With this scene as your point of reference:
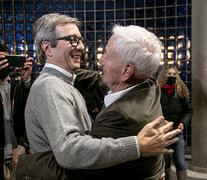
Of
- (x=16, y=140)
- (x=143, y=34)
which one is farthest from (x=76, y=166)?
(x=16, y=140)

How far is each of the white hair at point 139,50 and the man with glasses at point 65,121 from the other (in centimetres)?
26

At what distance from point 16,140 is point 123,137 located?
1.54 m

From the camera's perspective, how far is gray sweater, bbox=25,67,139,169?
3.05ft

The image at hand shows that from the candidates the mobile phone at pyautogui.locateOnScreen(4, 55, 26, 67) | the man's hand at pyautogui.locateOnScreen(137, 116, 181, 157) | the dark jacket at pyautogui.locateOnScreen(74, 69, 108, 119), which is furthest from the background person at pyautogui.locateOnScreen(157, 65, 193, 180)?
the man's hand at pyautogui.locateOnScreen(137, 116, 181, 157)

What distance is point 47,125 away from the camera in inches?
40.4

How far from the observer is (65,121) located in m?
1.01

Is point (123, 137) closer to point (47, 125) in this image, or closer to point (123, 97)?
point (123, 97)

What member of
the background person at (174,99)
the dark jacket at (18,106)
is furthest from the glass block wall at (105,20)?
the dark jacket at (18,106)

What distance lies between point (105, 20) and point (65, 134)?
169 inches

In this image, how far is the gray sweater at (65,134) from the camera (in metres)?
0.93

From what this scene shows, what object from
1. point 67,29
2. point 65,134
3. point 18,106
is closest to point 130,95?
point 65,134

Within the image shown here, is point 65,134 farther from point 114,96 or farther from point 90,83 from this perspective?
point 90,83

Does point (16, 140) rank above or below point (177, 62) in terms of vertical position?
below

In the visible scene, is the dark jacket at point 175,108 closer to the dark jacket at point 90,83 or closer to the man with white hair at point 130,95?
the dark jacket at point 90,83
